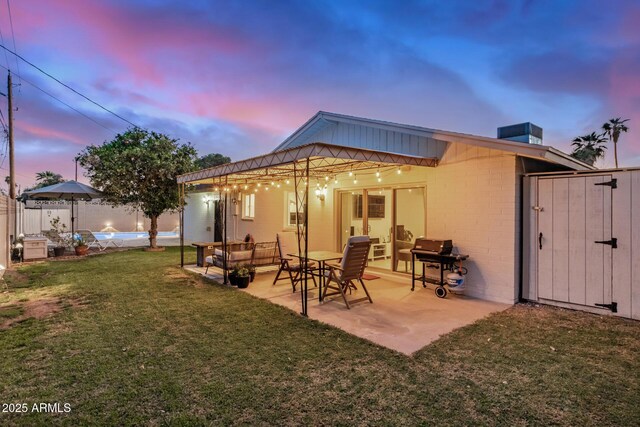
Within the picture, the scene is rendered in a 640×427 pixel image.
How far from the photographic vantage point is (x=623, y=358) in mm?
3510

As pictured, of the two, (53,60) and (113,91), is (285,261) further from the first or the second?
(113,91)

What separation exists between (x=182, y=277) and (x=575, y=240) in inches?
310

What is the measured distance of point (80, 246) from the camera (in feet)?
37.2

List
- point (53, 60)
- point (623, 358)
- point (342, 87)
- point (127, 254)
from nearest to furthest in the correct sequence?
1. point (623, 358)
2. point (53, 60)
3. point (127, 254)
4. point (342, 87)

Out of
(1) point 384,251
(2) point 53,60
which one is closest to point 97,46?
(2) point 53,60

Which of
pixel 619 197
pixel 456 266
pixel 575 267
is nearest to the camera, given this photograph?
pixel 619 197

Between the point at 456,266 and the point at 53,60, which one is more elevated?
the point at 53,60

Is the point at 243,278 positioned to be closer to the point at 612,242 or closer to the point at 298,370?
the point at 298,370

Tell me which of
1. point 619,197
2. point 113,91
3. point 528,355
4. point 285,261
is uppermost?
point 113,91

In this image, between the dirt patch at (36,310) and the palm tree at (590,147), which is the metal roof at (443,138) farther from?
the palm tree at (590,147)

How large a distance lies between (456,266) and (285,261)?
11.2ft

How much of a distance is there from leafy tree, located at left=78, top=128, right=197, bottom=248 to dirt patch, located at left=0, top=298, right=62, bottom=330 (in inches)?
282

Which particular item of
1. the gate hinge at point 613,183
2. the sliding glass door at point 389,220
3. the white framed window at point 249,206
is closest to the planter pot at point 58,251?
the white framed window at point 249,206

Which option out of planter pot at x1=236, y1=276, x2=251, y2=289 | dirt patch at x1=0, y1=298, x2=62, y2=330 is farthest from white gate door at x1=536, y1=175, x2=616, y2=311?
dirt patch at x1=0, y1=298, x2=62, y2=330
